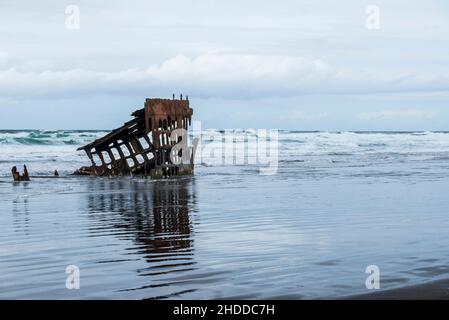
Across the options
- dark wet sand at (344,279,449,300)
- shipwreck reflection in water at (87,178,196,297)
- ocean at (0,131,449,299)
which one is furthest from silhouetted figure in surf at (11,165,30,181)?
dark wet sand at (344,279,449,300)

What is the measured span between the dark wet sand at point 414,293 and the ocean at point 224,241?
15 centimetres

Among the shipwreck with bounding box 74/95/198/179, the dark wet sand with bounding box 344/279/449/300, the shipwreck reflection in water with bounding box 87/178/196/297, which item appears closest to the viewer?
the dark wet sand with bounding box 344/279/449/300

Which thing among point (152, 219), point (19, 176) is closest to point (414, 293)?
point (152, 219)

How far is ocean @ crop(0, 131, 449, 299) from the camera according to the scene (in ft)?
23.2

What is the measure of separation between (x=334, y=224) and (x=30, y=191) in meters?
11.5

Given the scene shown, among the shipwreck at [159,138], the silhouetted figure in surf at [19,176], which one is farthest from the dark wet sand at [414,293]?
the silhouetted figure in surf at [19,176]

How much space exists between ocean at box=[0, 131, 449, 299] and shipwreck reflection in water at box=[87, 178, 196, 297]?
2cm

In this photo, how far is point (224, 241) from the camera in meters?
9.81

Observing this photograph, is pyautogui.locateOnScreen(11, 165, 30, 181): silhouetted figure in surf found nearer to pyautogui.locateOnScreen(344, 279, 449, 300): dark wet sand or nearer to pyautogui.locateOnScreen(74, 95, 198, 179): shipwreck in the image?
pyautogui.locateOnScreen(74, 95, 198, 179): shipwreck

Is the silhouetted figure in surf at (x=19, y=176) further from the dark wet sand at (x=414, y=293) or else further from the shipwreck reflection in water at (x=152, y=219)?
the dark wet sand at (x=414, y=293)

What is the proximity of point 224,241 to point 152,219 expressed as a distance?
327cm

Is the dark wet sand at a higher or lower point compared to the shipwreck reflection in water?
lower

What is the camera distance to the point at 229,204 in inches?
598
